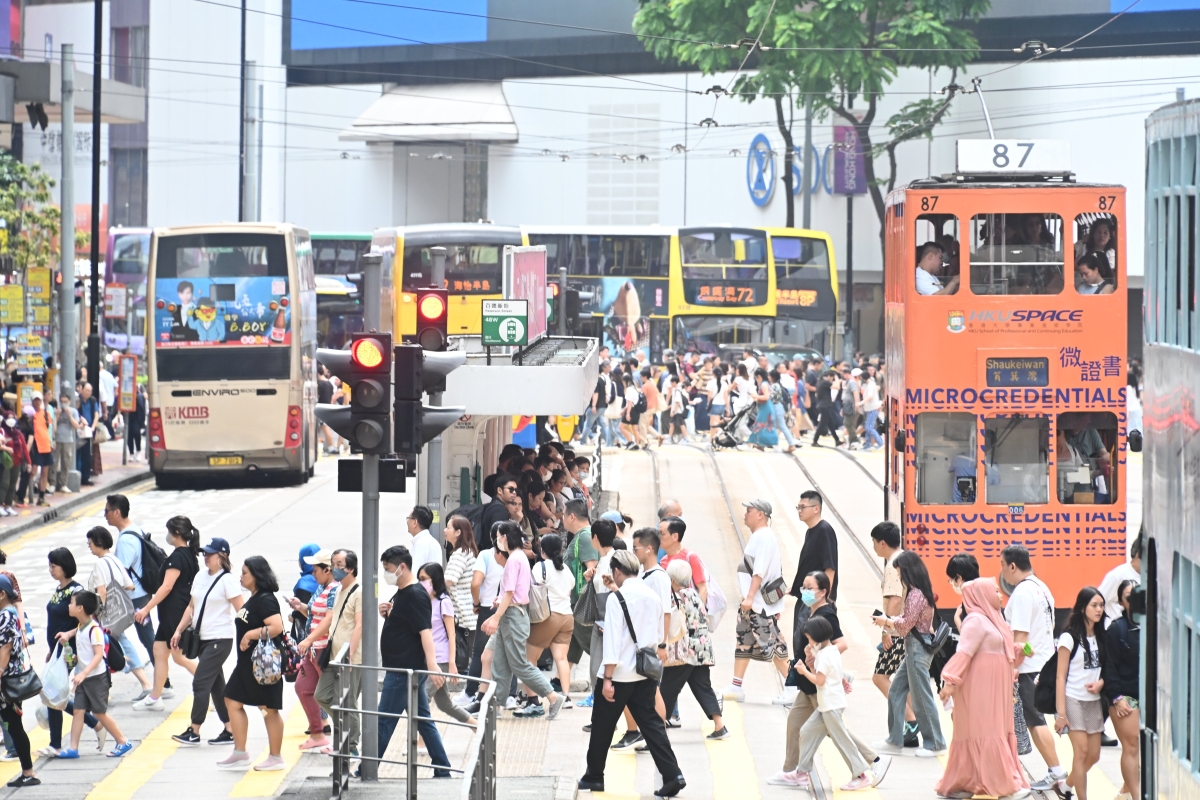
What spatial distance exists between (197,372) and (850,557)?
10327 millimetres

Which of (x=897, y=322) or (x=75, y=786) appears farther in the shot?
(x=897, y=322)

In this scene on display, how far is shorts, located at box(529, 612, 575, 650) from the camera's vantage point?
480 inches

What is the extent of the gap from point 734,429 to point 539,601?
1915 cm

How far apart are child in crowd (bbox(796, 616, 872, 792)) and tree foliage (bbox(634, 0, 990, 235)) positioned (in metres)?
30.8

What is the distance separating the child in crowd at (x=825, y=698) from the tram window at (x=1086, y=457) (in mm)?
5487

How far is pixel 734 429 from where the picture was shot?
101 ft

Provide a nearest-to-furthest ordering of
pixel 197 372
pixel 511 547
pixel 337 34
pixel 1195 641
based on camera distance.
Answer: pixel 1195 641 → pixel 511 547 → pixel 197 372 → pixel 337 34

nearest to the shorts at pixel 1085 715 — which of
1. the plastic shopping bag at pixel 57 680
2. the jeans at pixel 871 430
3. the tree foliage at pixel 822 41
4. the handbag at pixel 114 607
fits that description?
the plastic shopping bag at pixel 57 680

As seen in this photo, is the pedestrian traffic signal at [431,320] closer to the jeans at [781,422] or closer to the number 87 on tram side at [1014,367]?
the number 87 on tram side at [1014,367]

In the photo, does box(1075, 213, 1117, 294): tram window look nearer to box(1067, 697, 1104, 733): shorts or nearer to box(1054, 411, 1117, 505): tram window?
box(1054, 411, 1117, 505): tram window

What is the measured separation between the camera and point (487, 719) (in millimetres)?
8719

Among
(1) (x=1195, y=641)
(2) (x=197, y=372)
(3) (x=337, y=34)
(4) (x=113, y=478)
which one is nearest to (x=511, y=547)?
(1) (x=1195, y=641)

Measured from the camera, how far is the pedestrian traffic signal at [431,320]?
38.9ft

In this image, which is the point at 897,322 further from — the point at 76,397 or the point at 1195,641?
the point at 76,397
